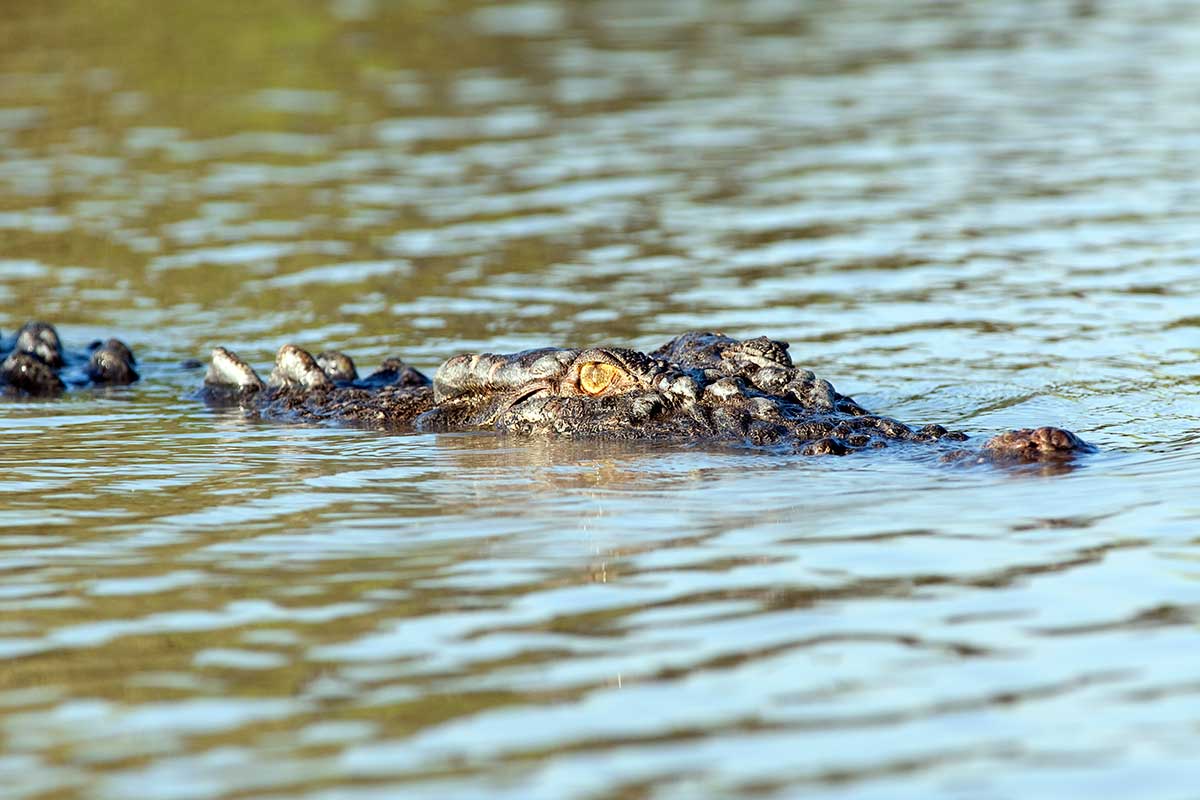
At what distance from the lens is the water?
182 inches

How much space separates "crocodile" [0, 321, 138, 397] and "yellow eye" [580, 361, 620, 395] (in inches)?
136

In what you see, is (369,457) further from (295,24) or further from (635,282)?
(295,24)

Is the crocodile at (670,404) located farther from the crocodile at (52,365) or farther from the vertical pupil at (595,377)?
the crocodile at (52,365)

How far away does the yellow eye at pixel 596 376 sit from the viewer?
28.1 ft

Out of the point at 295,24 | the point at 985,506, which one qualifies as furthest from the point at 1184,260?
the point at 295,24

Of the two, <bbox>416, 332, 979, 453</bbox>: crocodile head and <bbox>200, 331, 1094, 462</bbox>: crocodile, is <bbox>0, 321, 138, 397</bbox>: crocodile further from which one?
<bbox>416, 332, 979, 453</bbox>: crocodile head

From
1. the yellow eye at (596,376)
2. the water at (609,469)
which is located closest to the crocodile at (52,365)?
the water at (609,469)

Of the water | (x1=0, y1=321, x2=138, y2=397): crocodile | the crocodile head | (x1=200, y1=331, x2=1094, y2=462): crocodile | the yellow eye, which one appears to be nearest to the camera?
the water

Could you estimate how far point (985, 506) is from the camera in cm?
690

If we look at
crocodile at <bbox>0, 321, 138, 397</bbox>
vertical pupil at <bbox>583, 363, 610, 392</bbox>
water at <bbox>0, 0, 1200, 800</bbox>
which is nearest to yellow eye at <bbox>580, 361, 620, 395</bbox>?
vertical pupil at <bbox>583, 363, 610, 392</bbox>

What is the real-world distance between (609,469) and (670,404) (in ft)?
2.41

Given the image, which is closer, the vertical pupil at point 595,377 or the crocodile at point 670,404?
the crocodile at point 670,404

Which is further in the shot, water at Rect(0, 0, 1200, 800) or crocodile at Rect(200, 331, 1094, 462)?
crocodile at Rect(200, 331, 1094, 462)

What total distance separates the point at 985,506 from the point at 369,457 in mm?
2914
